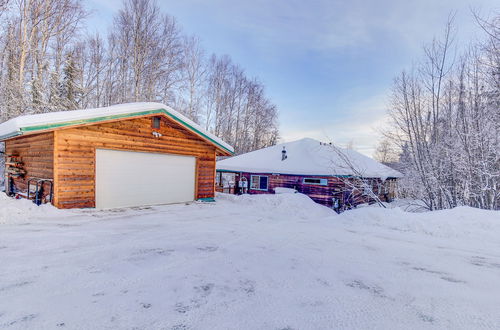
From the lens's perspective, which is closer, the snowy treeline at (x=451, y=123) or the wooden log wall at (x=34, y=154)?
the wooden log wall at (x=34, y=154)

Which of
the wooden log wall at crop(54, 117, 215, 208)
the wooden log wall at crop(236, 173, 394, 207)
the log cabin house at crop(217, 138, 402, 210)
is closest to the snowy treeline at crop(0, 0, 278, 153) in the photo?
the log cabin house at crop(217, 138, 402, 210)

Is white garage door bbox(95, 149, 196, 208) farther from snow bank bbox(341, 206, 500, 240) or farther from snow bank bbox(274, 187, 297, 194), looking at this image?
snow bank bbox(341, 206, 500, 240)

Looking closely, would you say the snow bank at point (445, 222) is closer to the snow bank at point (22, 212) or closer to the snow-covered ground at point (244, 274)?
the snow-covered ground at point (244, 274)

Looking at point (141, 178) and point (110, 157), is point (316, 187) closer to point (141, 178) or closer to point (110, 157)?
point (141, 178)

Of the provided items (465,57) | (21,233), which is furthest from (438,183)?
(21,233)

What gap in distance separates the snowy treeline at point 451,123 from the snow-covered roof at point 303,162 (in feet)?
13.2

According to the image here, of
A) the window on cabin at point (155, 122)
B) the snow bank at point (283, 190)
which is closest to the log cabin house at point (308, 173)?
the snow bank at point (283, 190)

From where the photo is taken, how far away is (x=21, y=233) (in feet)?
15.1

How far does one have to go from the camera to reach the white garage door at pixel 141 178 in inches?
303

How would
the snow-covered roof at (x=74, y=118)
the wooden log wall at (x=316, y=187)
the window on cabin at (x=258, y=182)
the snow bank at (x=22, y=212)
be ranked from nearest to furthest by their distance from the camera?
the snow bank at (x=22, y=212), the snow-covered roof at (x=74, y=118), the wooden log wall at (x=316, y=187), the window on cabin at (x=258, y=182)

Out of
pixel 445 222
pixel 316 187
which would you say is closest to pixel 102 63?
pixel 316 187

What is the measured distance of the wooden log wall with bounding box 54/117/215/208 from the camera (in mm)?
6793

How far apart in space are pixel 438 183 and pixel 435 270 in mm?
7022

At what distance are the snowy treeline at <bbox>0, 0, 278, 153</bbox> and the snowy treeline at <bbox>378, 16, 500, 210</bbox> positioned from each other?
1637 centimetres
